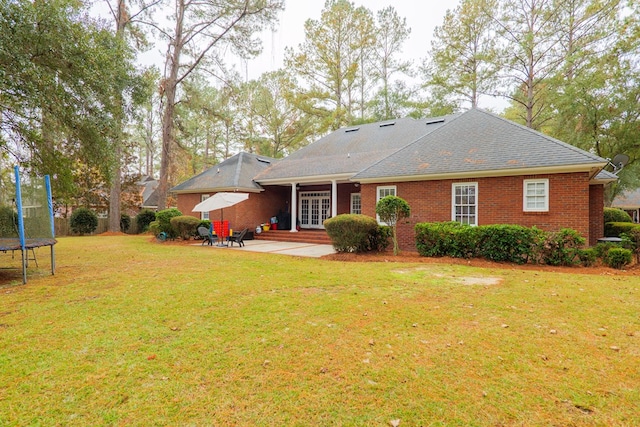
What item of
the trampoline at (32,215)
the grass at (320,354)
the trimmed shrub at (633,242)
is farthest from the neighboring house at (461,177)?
the trampoline at (32,215)

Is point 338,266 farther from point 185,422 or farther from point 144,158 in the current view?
point 144,158

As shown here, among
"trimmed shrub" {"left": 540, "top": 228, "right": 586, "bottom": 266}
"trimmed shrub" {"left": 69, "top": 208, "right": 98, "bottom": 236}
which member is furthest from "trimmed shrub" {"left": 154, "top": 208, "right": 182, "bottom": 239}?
"trimmed shrub" {"left": 540, "top": 228, "right": 586, "bottom": 266}

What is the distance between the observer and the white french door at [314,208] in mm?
19219

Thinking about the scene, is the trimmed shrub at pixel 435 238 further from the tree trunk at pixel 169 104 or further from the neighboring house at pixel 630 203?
the neighboring house at pixel 630 203

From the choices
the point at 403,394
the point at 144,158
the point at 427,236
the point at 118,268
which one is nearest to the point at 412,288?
the point at 403,394

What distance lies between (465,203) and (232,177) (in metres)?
13.0

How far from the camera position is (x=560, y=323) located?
4.21 meters

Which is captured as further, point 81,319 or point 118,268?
point 118,268

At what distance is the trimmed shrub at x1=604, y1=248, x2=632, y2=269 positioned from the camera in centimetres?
798

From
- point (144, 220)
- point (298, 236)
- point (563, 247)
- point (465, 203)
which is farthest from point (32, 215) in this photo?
point (144, 220)

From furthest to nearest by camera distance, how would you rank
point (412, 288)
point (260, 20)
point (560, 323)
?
point (260, 20)
point (412, 288)
point (560, 323)

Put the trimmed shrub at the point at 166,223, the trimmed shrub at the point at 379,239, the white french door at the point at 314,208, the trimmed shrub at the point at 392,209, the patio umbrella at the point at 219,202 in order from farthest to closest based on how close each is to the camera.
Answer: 1. the white french door at the point at 314,208
2. the trimmed shrub at the point at 166,223
3. the patio umbrella at the point at 219,202
4. the trimmed shrub at the point at 379,239
5. the trimmed shrub at the point at 392,209

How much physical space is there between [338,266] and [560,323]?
5.35 m

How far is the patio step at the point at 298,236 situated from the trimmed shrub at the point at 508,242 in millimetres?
7612
